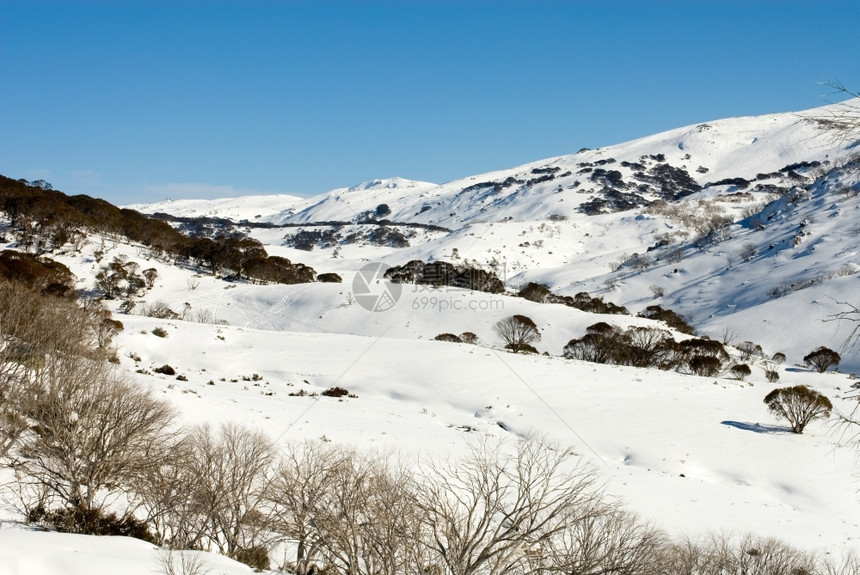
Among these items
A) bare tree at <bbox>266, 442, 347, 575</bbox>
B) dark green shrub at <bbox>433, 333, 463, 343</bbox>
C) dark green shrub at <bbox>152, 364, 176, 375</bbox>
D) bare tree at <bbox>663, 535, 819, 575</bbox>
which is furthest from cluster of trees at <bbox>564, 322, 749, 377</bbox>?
bare tree at <bbox>266, 442, 347, 575</bbox>

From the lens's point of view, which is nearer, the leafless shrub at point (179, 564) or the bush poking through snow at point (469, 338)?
the leafless shrub at point (179, 564)

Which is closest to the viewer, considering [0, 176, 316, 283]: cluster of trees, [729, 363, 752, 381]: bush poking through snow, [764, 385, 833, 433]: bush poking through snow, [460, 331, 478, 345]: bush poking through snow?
[764, 385, 833, 433]: bush poking through snow

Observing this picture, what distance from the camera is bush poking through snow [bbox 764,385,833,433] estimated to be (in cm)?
2616

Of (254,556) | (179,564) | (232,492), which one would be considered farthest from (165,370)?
(179,564)

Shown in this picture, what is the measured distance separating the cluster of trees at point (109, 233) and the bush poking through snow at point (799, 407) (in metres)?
63.6

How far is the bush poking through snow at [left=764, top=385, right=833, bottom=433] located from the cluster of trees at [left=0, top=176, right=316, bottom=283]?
63.6 metres

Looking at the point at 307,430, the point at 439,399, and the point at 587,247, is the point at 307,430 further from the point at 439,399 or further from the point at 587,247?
the point at 587,247

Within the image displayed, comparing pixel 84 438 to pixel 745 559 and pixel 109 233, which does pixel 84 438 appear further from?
pixel 109 233

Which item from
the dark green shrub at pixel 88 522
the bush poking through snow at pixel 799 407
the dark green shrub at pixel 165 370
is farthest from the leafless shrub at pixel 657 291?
the dark green shrub at pixel 88 522

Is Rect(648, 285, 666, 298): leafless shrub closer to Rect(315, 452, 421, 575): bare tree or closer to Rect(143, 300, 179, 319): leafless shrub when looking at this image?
Rect(143, 300, 179, 319): leafless shrub

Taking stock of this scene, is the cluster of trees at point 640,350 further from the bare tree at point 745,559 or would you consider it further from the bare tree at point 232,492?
the bare tree at point 232,492

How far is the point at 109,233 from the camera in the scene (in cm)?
7231

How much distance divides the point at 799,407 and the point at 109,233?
261 ft

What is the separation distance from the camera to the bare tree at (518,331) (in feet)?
157
